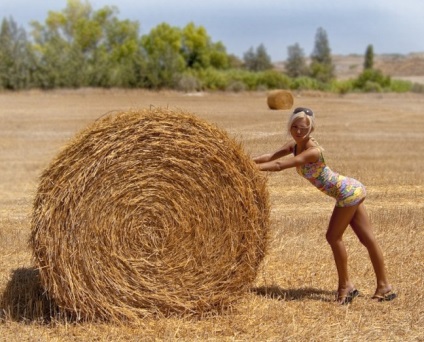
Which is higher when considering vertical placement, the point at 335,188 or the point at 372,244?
the point at 335,188

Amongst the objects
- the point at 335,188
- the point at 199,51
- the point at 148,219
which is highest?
the point at 199,51

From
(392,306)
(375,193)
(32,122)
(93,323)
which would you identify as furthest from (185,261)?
(32,122)

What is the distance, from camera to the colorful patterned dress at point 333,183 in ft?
18.1

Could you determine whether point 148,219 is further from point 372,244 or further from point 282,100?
point 282,100

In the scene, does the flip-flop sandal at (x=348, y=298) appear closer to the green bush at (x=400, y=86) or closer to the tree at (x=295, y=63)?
the green bush at (x=400, y=86)

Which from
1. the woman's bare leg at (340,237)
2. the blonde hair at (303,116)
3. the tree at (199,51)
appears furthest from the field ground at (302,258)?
the tree at (199,51)

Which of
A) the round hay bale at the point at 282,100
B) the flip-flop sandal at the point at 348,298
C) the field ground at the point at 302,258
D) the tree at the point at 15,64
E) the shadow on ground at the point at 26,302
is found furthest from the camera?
the tree at the point at 15,64

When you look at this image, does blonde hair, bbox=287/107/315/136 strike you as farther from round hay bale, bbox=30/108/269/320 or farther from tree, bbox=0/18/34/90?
tree, bbox=0/18/34/90

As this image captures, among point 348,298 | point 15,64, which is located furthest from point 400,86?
point 348,298

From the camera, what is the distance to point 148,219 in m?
5.26

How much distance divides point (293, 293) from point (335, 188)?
3.57 ft

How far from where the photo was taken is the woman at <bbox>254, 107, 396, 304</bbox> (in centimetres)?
541

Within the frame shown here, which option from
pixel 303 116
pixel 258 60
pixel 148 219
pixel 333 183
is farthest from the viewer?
pixel 258 60

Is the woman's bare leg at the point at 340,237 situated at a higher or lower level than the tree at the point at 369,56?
lower
